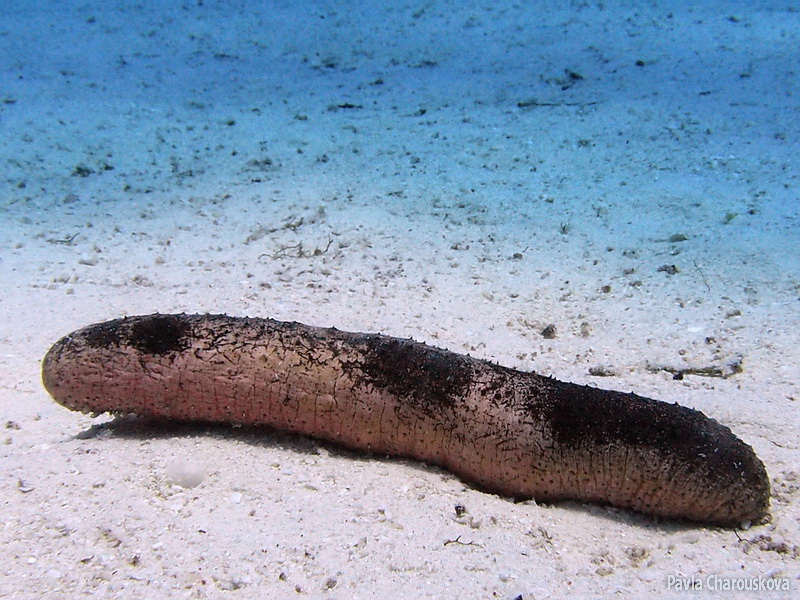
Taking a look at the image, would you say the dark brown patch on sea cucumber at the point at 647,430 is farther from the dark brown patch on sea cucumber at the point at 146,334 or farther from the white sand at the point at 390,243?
the dark brown patch on sea cucumber at the point at 146,334

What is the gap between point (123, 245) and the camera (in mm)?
3951

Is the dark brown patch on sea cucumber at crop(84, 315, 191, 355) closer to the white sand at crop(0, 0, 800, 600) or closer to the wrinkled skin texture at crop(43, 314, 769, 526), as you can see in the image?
the wrinkled skin texture at crop(43, 314, 769, 526)

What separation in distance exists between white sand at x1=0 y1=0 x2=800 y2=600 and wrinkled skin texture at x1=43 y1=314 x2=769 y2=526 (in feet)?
0.35

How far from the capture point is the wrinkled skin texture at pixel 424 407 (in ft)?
6.20

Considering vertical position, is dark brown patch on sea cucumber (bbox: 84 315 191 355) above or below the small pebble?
above

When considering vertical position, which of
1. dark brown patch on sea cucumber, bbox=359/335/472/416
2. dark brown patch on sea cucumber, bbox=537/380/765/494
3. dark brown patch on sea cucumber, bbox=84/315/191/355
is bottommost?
dark brown patch on sea cucumber, bbox=537/380/765/494

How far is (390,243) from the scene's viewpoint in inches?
153

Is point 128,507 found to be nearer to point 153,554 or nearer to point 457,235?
point 153,554

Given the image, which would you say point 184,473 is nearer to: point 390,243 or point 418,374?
point 418,374

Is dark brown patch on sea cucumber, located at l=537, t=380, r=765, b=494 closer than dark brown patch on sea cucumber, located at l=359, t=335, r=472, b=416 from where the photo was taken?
Yes

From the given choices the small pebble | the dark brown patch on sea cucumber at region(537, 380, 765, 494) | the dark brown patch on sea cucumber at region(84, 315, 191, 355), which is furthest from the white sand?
the dark brown patch on sea cucumber at region(84, 315, 191, 355)

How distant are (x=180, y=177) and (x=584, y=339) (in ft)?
12.1

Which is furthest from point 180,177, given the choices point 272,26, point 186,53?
point 272,26

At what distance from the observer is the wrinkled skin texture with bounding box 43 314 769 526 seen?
1.89 m
